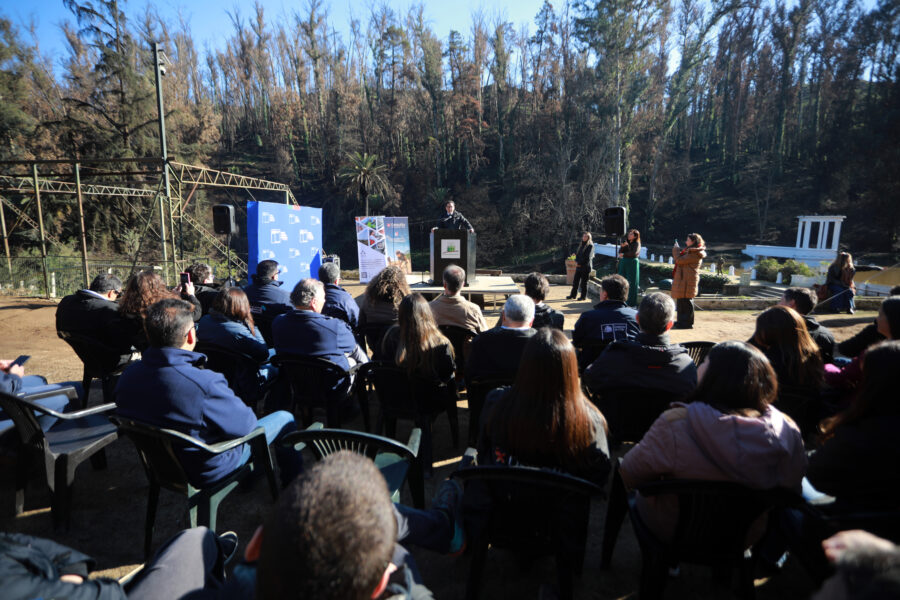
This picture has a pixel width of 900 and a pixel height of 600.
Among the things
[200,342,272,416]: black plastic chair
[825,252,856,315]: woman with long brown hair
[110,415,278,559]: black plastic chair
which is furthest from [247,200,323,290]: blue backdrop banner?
[825,252,856,315]: woman with long brown hair

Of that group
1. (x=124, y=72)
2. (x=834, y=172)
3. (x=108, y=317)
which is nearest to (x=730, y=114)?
(x=834, y=172)

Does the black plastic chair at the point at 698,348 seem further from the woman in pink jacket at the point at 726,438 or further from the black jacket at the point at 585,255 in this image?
the black jacket at the point at 585,255

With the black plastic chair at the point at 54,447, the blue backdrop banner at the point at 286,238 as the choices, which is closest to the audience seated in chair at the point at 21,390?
the black plastic chair at the point at 54,447

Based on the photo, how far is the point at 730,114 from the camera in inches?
1419

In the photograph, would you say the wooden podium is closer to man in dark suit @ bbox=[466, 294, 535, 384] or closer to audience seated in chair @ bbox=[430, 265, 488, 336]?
audience seated in chair @ bbox=[430, 265, 488, 336]

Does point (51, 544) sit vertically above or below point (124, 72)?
below

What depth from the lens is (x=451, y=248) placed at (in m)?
7.81

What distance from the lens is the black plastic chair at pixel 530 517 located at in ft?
4.91

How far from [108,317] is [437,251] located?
5196 millimetres

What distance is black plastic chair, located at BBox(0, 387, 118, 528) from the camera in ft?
7.16

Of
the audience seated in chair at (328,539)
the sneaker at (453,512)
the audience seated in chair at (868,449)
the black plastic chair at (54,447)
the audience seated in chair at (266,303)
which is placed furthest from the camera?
the audience seated in chair at (266,303)

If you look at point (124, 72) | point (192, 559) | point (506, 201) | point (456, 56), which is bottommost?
point (192, 559)

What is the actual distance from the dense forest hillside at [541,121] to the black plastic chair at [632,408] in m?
23.9

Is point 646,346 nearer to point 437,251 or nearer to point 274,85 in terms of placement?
point 437,251
